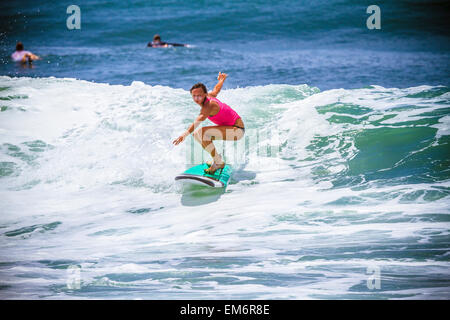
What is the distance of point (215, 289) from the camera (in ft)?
15.0

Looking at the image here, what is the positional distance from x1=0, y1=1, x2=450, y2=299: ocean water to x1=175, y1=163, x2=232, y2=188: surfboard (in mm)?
173

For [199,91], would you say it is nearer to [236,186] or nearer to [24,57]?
[236,186]

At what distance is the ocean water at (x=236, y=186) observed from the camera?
190 inches

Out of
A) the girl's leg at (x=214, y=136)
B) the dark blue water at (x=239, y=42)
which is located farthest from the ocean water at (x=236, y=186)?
the girl's leg at (x=214, y=136)

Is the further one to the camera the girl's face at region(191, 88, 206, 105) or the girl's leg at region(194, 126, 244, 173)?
the girl's leg at region(194, 126, 244, 173)

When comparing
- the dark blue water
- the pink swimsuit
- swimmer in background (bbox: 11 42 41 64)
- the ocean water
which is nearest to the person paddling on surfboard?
the pink swimsuit

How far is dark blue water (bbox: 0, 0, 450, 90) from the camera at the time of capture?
1492cm

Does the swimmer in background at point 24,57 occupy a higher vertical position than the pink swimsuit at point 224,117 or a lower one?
higher

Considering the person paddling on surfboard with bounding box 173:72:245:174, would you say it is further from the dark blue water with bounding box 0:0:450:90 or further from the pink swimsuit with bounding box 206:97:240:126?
the dark blue water with bounding box 0:0:450:90

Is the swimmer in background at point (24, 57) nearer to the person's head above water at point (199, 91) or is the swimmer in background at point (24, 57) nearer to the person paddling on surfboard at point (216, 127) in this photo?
the person paddling on surfboard at point (216, 127)

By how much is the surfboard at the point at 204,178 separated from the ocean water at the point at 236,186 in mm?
173
